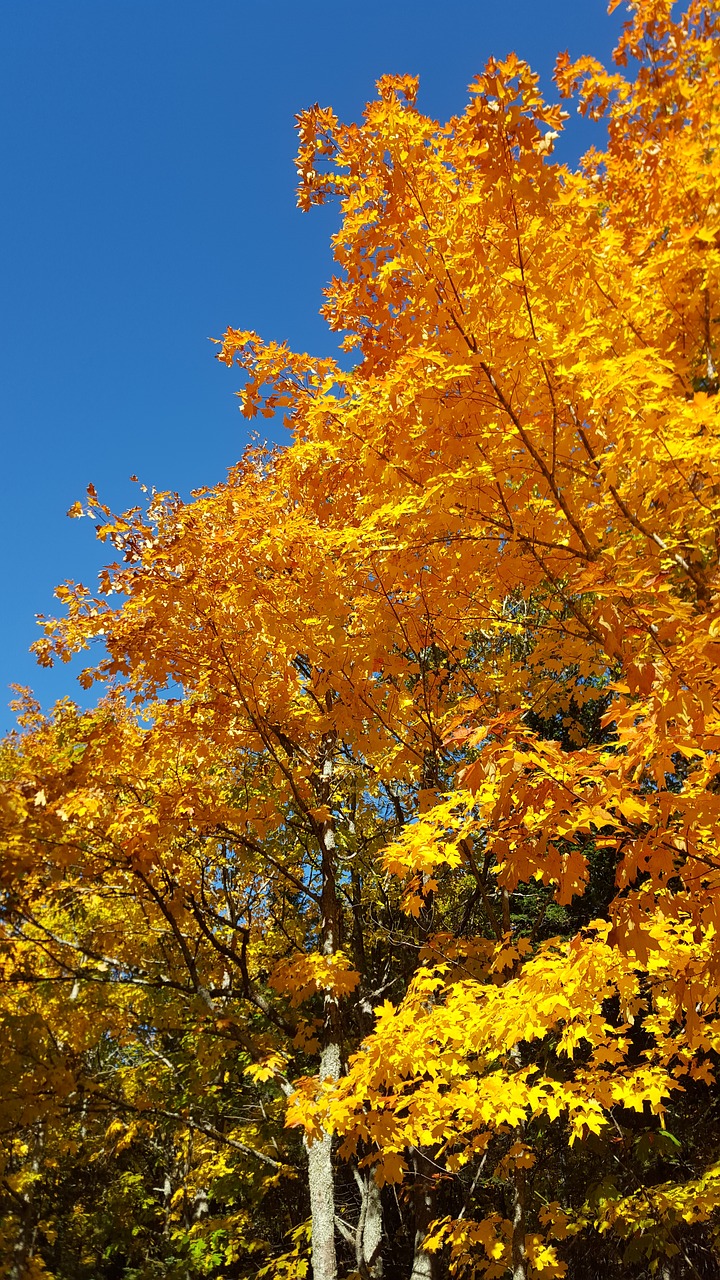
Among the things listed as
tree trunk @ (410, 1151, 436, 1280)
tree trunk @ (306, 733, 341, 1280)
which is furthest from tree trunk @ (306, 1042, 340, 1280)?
tree trunk @ (410, 1151, 436, 1280)

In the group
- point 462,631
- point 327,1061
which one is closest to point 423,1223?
point 327,1061

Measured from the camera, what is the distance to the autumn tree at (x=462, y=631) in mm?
2670

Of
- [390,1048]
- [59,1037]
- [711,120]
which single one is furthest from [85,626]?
[59,1037]

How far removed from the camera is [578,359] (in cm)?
282

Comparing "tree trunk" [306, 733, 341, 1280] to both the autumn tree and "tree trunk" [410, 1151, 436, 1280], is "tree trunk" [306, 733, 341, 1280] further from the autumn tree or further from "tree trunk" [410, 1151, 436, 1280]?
"tree trunk" [410, 1151, 436, 1280]

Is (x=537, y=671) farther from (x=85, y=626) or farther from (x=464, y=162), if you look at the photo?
(x=464, y=162)

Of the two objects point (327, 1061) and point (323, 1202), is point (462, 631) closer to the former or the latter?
point (327, 1061)

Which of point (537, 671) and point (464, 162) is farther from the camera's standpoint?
point (537, 671)

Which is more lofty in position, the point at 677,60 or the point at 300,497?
the point at 677,60

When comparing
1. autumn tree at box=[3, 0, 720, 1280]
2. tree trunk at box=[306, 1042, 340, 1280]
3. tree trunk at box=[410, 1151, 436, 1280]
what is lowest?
tree trunk at box=[410, 1151, 436, 1280]

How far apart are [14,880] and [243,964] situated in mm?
2277

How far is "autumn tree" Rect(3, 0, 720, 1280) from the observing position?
2.67m

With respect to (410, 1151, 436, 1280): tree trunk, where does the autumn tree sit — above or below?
above

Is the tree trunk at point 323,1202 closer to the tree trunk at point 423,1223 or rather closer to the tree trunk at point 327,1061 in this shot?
the tree trunk at point 327,1061
